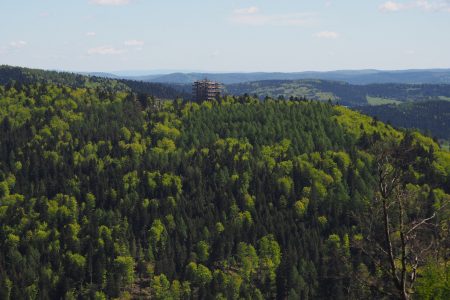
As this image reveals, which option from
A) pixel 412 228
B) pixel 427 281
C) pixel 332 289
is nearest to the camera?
pixel 412 228

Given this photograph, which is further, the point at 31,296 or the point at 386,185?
the point at 31,296

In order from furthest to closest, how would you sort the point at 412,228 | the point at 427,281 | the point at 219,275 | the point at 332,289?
the point at 219,275
the point at 332,289
the point at 427,281
the point at 412,228

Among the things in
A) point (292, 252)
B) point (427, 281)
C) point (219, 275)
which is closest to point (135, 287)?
point (219, 275)

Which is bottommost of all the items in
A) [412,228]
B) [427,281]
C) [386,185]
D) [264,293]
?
[264,293]

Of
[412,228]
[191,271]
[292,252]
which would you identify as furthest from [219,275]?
[412,228]

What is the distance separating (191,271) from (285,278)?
1397 inches

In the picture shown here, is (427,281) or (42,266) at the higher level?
(427,281)

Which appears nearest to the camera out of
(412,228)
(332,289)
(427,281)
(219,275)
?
(412,228)

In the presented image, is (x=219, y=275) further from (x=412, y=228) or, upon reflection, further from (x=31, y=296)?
(x=412, y=228)

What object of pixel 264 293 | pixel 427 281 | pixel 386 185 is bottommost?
pixel 264 293

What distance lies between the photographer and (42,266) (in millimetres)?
193000

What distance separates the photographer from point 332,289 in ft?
578

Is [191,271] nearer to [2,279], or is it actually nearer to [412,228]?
[2,279]

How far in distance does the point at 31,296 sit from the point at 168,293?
46649mm
